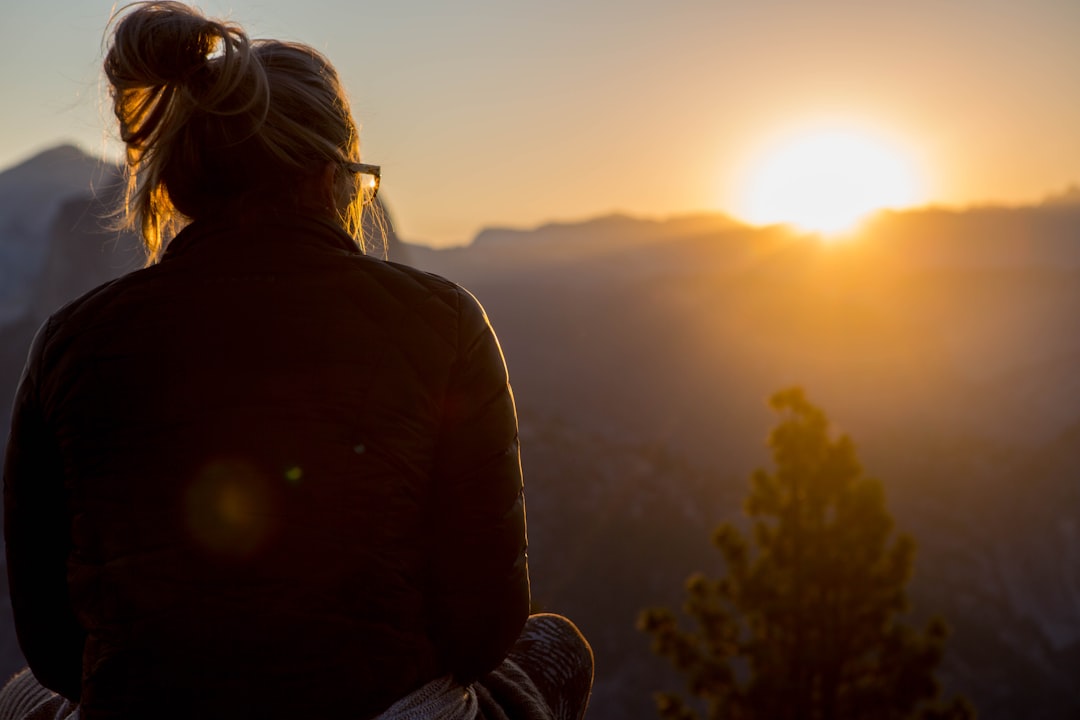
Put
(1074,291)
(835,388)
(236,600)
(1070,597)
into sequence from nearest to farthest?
(236,600)
(1070,597)
(835,388)
(1074,291)

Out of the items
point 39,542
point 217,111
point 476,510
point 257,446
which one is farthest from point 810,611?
point 217,111

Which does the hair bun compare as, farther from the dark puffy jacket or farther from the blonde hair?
the dark puffy jacket

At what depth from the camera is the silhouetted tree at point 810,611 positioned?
11.4 m

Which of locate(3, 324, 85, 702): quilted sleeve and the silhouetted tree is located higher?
locate(3, 324, 85, 702): quilted sleeve

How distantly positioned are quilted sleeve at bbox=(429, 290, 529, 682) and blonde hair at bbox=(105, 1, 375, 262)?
16.6 inches

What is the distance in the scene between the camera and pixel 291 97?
1630 mm

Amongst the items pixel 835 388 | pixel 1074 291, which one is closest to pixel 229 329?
pixel 835 388

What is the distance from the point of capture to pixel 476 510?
163 cm

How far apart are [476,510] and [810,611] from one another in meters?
11.1

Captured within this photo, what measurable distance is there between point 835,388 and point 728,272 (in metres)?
15.0

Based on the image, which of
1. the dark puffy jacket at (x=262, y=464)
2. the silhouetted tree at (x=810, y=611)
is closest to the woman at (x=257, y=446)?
the dark puffy jacket at (x=262, y=464)

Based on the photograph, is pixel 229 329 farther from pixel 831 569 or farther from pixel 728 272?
pixel 728 272

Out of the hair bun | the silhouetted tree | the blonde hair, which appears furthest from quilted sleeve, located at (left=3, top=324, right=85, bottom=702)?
the silhouetted tree

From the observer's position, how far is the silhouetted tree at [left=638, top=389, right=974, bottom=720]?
1144 cm
